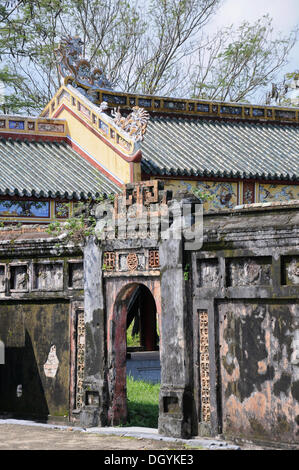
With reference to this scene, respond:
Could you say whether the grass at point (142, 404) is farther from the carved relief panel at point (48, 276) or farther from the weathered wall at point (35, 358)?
the carved relief panel at point (48, 276)

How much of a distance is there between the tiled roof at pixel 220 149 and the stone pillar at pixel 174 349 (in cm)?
897

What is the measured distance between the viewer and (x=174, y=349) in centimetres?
930

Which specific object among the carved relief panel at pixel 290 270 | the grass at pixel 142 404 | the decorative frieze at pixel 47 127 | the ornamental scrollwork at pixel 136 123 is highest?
the decorative frieze at pixel 47 127

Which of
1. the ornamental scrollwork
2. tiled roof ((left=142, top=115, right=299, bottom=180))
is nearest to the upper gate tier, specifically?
tiled roof ((left=142, top=115, right=299, bottom=180))

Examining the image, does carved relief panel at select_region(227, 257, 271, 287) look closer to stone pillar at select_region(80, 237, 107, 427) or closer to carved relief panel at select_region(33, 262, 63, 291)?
stone pillar at select_region(80, 237, 107, 427)

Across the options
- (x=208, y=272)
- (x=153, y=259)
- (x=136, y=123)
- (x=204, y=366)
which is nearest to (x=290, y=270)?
(x=208, y=272)

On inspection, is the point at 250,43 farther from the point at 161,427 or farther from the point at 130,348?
the point at 161,427

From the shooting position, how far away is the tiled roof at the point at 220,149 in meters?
19.1

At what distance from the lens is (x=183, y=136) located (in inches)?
824

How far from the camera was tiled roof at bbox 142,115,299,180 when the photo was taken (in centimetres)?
1909

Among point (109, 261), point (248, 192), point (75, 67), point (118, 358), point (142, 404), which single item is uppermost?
point (75, 67)

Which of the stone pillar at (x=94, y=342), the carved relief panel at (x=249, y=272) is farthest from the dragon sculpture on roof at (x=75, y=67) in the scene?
the carved relief panel at (x=249, y=272)

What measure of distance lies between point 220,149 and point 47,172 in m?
4.66

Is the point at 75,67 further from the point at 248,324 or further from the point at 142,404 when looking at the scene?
the point at 248,324
